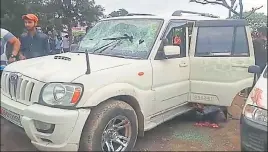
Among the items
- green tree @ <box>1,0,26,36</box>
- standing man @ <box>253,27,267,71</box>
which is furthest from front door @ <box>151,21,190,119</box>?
standing man @ <box>253,27,267,71</box>

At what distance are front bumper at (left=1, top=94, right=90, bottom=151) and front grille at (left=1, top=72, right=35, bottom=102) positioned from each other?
0.16m

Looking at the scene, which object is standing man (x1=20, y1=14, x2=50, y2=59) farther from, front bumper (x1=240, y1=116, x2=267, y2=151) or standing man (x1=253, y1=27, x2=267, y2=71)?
standing man (x1=253, y1=27, x2=267, y2=71)

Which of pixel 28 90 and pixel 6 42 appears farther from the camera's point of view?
pixel 28 90

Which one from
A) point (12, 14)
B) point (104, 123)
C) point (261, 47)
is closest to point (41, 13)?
point (12, 14)

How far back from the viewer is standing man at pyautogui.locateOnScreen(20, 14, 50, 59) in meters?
2.63

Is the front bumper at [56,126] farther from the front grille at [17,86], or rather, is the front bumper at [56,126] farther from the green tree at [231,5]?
the green tree at [231,5]

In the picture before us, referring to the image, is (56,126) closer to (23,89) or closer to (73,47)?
(23,89)

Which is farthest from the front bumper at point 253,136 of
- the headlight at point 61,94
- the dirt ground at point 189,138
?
the headlight at point 61,94

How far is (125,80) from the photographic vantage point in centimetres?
360

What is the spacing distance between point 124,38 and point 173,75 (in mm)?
803

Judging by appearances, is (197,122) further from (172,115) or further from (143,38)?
(143,38)

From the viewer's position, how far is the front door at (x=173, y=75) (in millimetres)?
4075

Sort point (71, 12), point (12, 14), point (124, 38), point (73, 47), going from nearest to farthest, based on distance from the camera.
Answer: point (12, 14) < point (71, 12) < point (124, 38) < point (73, 47)

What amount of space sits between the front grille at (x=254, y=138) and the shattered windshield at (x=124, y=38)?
153cm
